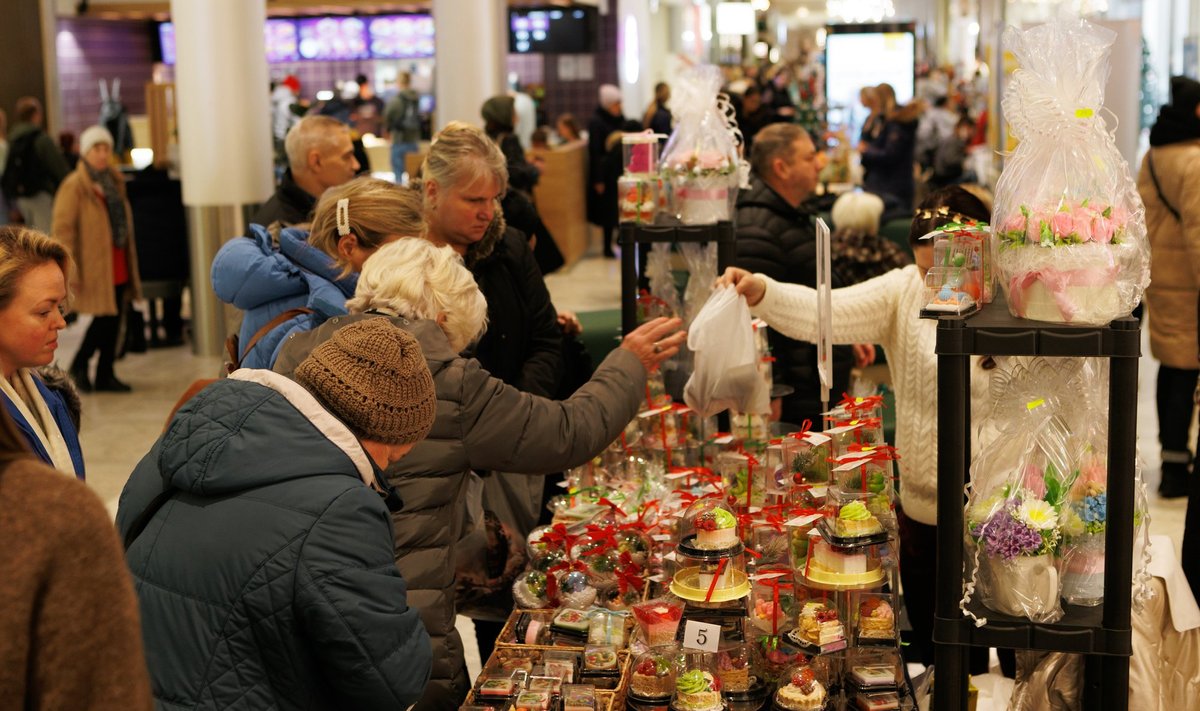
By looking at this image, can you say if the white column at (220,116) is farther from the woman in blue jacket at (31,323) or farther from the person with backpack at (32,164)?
the woman in blue jacket at (31,323)

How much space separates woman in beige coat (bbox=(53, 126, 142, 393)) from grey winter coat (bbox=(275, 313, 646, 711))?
6188 mm

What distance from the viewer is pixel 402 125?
14.8 m

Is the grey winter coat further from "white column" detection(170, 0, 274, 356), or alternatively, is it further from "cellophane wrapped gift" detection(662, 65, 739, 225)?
"white column" detection(170, 0, 274, 356)

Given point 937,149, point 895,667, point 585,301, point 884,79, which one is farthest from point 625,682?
point 884,79

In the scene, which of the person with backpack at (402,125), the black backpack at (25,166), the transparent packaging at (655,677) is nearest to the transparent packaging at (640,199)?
the transparent packaging at (655,677)

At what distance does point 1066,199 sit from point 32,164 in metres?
10.6

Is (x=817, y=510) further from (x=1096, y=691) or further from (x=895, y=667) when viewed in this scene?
(x=1096, y=691)

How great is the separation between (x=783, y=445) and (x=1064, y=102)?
3.46ft

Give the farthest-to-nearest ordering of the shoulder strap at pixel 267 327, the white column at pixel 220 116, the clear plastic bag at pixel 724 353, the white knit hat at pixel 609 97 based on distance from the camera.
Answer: the white knit hat at pixel 609 97 < the white column at pixel 220 116 < the clear plastic bag at pixel 724 353 < the shoulder strap at pixel 267 327

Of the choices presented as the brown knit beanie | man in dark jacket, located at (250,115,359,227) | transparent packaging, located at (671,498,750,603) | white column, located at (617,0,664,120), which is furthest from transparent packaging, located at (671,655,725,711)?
white column, located at (617,0,664,120)

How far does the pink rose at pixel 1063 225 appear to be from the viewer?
88.7 inches

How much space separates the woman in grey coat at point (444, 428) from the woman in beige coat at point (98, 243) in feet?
20.1

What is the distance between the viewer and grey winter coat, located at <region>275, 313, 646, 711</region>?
2.65 meters

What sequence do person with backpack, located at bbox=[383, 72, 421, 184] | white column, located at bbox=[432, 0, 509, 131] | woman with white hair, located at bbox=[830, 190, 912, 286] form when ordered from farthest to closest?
person with backpack, located at bbox=[383, 72, 421, 184] → white column, located at bbox=[432, 0, 509, 131] → woman with white hair, located at bbox=[830, 190, 912, 286]
